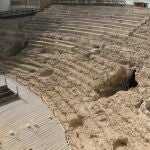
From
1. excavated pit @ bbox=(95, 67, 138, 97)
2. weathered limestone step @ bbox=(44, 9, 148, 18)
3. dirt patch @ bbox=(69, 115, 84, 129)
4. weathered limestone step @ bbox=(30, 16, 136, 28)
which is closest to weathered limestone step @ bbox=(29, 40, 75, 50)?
weathered limestone step @ bbox=(30, 16, 136, 28)

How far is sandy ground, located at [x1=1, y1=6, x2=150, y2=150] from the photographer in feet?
34.2

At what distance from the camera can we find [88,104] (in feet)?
40.7

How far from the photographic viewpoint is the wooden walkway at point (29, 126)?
1077cm

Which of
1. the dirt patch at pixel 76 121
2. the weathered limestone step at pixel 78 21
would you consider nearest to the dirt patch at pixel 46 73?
the weathered limestone step at pixel 78 21

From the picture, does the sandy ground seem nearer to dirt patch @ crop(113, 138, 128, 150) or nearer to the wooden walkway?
dirt patch @ crop(113, 138, 128, 150)

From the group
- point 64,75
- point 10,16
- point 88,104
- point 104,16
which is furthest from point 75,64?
point 10,16

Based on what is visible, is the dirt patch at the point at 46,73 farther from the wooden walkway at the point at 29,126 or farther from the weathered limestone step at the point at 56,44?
the wooden walkway at the point at 29,126

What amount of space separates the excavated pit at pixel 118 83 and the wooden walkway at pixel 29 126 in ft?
6.72

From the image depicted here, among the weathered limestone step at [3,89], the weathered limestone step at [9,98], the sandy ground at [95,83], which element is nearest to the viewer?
the sandy ground at [95,83]

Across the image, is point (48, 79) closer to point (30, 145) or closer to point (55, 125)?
point (55, 125)

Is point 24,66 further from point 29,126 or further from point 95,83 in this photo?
point 29,126

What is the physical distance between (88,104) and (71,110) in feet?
1.99

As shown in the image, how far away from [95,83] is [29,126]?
9.70 feet

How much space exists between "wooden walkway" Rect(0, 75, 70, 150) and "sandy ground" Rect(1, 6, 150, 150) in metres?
0.37
